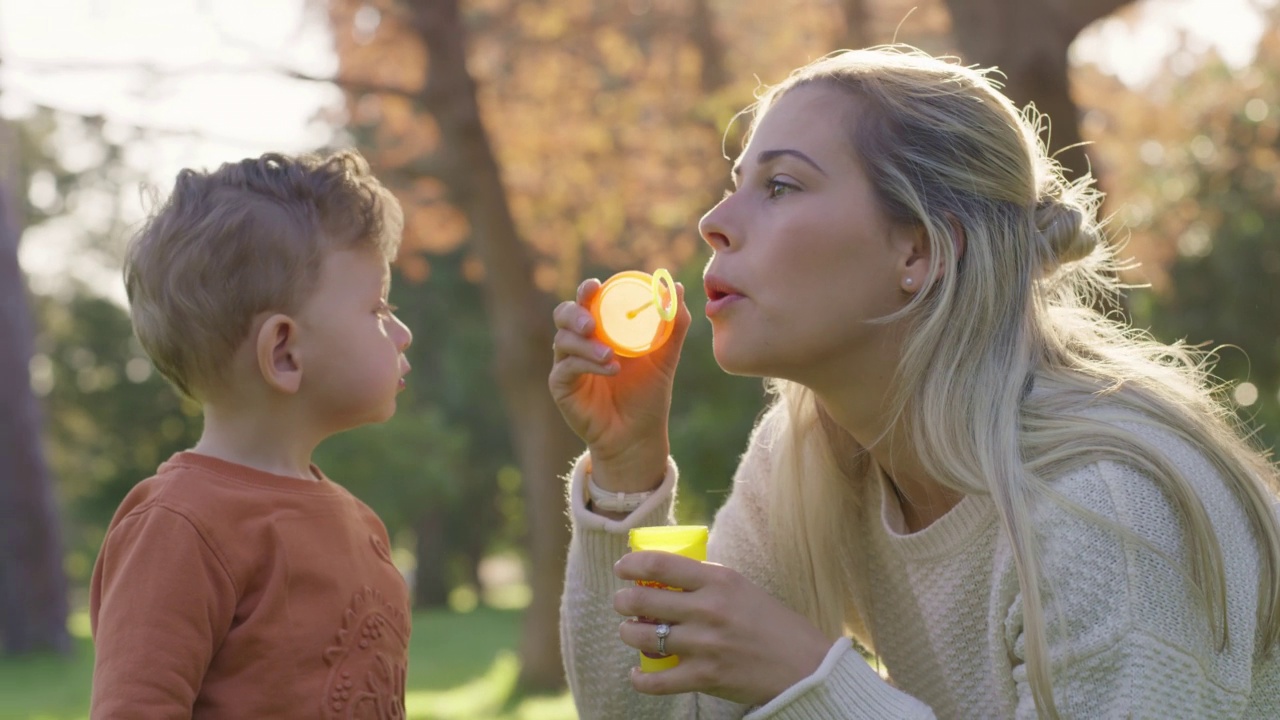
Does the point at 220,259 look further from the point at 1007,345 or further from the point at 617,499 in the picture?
the point at 1007,345

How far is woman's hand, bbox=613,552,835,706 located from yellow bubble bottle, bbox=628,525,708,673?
2 centimetres

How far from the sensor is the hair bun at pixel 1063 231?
270 centimetres

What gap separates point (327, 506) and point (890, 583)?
131cm

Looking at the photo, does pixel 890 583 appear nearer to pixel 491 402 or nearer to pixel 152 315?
pixel 152 315

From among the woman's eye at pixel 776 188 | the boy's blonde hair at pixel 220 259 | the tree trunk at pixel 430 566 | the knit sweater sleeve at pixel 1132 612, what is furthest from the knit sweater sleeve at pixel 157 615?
the tree trunk at pixel 430 566

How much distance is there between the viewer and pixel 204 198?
247 cm

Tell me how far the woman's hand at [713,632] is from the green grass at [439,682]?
6.07 meters

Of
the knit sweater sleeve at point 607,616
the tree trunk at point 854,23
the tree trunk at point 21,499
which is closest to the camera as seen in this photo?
the knit sweater sleeve at point 607,616

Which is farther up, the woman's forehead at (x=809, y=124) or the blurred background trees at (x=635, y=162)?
the blurred background trees at (x=635, y=162)

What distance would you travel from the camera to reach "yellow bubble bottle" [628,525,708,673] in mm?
2213

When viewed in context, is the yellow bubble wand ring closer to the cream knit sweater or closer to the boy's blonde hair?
the cream knit sweater

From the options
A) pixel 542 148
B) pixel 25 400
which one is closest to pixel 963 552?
pixel 542 148

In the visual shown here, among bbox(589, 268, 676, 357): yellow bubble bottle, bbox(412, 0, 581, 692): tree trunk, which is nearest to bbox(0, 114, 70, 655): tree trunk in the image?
bbox(412, 0, 581, 692): tree trunk

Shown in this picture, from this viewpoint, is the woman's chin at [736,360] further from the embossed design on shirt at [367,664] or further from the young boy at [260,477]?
the embossed design on shirt at [367,664]
